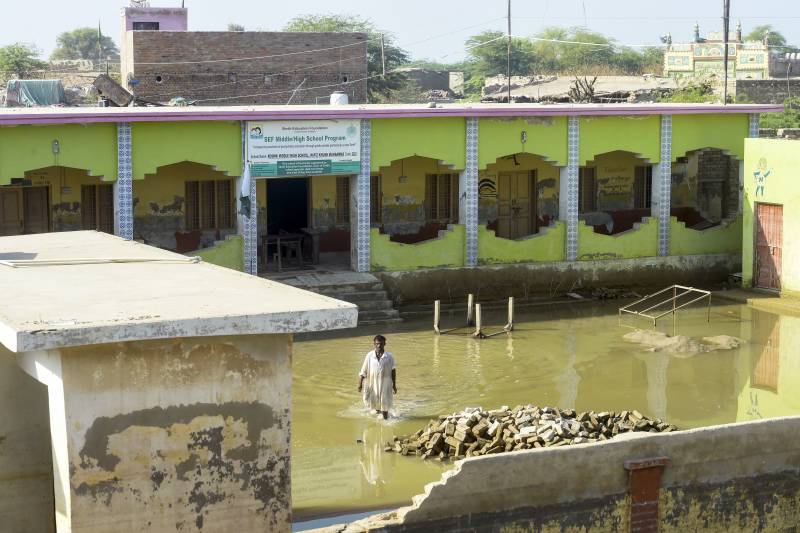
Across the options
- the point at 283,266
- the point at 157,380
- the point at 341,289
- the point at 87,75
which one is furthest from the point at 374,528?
the point at 87,75

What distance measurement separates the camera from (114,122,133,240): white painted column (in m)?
20.8

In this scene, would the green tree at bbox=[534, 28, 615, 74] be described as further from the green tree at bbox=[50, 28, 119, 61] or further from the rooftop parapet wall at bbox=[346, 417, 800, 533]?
the rooftop parapet wall at bbox=[346, 417, 800, 533]

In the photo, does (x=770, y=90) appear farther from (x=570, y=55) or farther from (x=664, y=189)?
(x=570, y=55)

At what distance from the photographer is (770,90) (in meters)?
42.3

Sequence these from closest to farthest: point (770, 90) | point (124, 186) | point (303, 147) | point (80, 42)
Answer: point (124, 186) < point (303, 147) < point (770, 90) < point (80, 42)

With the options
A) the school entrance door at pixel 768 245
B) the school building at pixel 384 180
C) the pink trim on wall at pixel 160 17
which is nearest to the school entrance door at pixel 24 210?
the school building at pixel 384 180

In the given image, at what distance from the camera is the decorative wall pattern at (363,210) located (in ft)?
74.4

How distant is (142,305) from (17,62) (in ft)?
154

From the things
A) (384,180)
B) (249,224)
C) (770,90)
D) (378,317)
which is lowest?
(378,317)

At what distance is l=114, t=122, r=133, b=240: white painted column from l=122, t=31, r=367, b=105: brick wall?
16.7 metres

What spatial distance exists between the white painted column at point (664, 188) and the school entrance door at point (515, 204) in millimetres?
2806

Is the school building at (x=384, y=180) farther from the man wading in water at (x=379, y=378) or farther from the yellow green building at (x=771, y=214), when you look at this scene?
the man wading in water at (x=379, y=378)

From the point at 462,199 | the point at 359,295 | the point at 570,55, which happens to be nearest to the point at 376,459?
the point at 359,295

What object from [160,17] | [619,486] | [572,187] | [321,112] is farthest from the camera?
[160,17]
